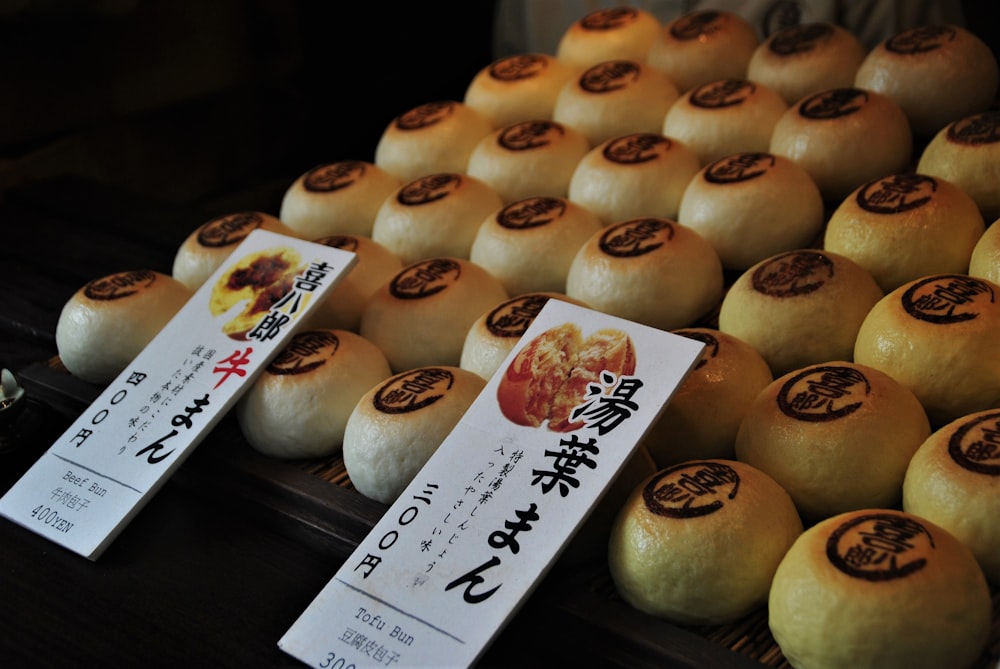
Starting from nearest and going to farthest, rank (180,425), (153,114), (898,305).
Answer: (898,305), (180,425), (153,114)

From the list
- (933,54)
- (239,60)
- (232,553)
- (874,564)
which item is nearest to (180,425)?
(232,553)

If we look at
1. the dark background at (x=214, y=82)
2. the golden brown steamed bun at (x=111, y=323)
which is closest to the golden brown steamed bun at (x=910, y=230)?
the golden brown steamed bun at (x=111, y=323)

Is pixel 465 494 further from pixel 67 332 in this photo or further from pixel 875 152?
pixel 875 152

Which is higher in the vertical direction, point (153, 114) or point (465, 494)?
point (465, 494)

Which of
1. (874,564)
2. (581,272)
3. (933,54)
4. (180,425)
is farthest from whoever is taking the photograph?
(933,54)

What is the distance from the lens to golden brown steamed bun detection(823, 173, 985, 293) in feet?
5.08

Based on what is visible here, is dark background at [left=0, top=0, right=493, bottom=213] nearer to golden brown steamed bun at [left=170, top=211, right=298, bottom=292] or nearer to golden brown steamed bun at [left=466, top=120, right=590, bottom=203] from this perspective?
golden brown steamed bun at [left=170, top=211, right=298, bottom=292]

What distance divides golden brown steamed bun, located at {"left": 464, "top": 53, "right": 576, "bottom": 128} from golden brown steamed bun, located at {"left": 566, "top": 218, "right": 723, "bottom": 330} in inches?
29.8

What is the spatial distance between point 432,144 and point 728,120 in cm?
64

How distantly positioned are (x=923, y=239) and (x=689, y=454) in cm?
53

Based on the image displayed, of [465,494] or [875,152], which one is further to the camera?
[875,152]

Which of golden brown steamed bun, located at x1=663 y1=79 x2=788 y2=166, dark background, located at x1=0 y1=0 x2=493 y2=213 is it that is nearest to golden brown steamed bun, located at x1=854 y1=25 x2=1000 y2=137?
golden brown steamed bun, located at x1=663 y1=79 x2=788 y2=166

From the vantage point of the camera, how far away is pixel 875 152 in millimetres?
1847

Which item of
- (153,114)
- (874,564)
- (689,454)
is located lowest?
(153,114)
